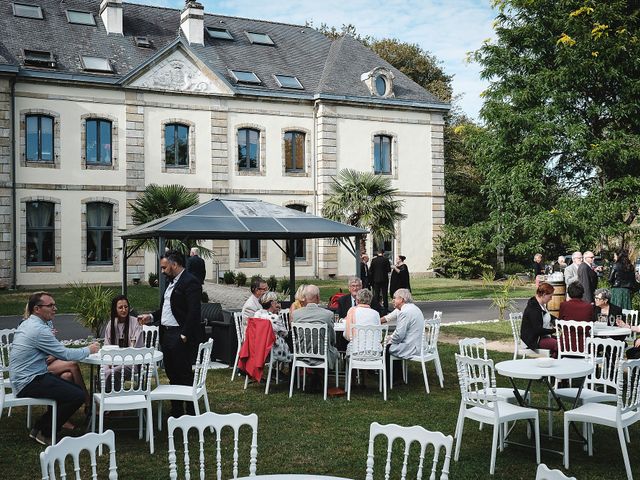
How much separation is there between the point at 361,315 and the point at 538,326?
2.19 m

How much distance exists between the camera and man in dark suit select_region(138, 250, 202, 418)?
7219 mm

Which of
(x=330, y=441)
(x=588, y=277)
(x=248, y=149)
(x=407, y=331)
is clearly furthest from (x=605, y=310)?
(x=248, y=149)

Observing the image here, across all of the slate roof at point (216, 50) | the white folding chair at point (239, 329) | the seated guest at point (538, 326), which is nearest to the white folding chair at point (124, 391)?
the white folding chair at point (239, 329)

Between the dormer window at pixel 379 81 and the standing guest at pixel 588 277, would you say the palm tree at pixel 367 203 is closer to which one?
the standing guest at pixel 588 277

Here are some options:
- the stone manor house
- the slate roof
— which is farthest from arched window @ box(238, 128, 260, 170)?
the slate roof

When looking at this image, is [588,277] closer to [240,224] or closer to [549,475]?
[240,224]

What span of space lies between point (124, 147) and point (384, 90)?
33.8 ft

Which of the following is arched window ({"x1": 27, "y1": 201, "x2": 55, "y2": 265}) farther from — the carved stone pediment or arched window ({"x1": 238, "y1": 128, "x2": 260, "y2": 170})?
arched window ({"x1": 238, "y1": 128, "x2": 260, "y2": 170})

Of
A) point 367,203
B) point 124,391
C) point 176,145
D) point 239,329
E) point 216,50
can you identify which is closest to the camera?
point 124,391

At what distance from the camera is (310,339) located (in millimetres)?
8539

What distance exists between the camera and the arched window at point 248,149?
87.6 ft

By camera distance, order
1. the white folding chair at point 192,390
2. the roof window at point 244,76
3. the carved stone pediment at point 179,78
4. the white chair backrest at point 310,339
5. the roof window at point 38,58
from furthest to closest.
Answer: the roof window at point 244,76 < the carved stone pediment at point 179,78 < the roof window at point 38,58 < the white chair backrest at point 310,339 < the white folding chair at point 192,390

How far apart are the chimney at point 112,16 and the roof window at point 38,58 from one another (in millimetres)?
2969

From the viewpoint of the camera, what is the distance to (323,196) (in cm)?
2745
